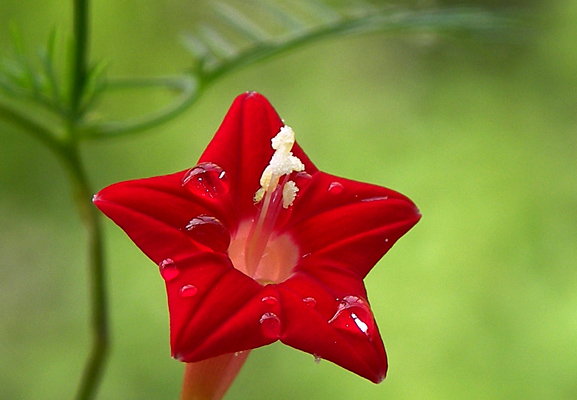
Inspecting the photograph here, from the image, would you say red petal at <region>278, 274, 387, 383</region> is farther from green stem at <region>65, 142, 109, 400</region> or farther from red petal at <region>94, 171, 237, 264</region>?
green stem at <region>65, 142, 109, 400</region>

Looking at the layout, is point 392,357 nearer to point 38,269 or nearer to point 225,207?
point 38,269

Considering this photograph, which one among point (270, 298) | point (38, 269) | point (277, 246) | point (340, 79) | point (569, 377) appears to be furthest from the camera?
point (340, 79)

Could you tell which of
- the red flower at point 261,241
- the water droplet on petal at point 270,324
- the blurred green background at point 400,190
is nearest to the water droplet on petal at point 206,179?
the red flower at point 261,241

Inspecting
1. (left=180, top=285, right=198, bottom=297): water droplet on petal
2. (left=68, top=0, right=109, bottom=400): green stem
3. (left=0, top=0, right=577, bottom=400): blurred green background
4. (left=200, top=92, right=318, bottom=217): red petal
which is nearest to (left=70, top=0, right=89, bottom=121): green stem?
(left=68, top=0, right=109, bottom=400): green stem

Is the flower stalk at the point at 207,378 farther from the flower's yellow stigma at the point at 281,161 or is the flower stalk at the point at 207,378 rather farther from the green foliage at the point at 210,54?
the green foliage at the point at 210,54

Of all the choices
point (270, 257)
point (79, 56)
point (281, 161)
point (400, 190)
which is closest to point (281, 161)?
point (281, 161)

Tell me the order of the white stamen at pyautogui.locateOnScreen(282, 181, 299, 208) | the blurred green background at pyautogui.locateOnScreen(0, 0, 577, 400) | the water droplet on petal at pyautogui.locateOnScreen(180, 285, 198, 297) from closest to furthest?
the water droplet on petal at pyautogui.locateOnScreen(180, 285, 198, 297), the white stamen at pyautogui.locateOnScreen(282, 181, 299, 208), the blurred green background at pyautogui.locateOnScreen(0, 0, 577, 400)

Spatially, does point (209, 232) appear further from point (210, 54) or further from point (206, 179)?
point (210, 54)

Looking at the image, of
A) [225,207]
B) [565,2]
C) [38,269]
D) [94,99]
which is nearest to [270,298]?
[225,207]
